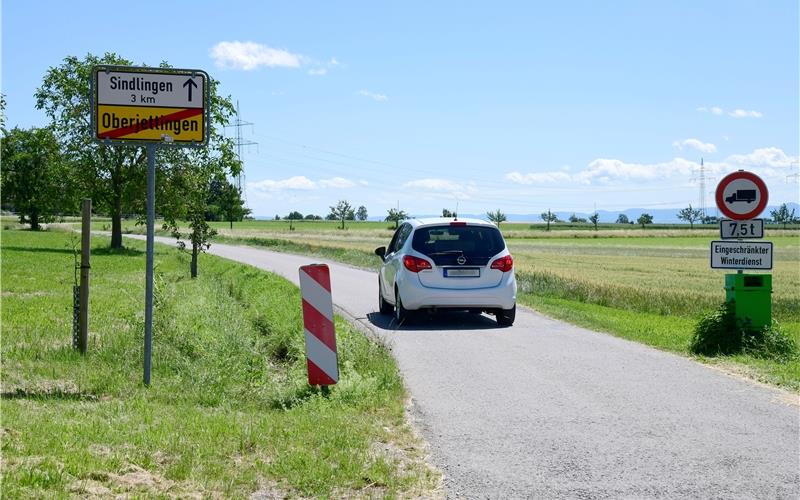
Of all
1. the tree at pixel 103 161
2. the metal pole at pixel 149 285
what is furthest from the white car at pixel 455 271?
the tree at pixel 103 161

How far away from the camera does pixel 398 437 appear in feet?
20.6

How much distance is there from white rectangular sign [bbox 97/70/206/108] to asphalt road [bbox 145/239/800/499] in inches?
140

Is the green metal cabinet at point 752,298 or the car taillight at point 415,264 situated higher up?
the car taillight at point 415,264

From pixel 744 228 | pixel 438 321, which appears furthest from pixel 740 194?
pixel 438 321

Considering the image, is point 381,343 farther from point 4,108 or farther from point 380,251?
point 4,108

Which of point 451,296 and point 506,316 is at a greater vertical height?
point 451,296

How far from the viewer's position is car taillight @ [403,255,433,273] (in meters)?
13.6

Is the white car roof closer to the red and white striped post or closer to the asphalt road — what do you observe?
the asphalt road

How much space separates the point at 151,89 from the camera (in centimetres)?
788

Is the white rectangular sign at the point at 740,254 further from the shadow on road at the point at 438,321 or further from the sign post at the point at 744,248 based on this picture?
the shadow on road at the point at 438,321

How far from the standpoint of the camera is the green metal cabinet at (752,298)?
36.5 feet

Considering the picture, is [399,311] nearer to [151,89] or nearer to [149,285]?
[149,285]

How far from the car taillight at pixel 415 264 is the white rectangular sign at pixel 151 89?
20.7 ft

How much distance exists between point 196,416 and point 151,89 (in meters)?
3.18
